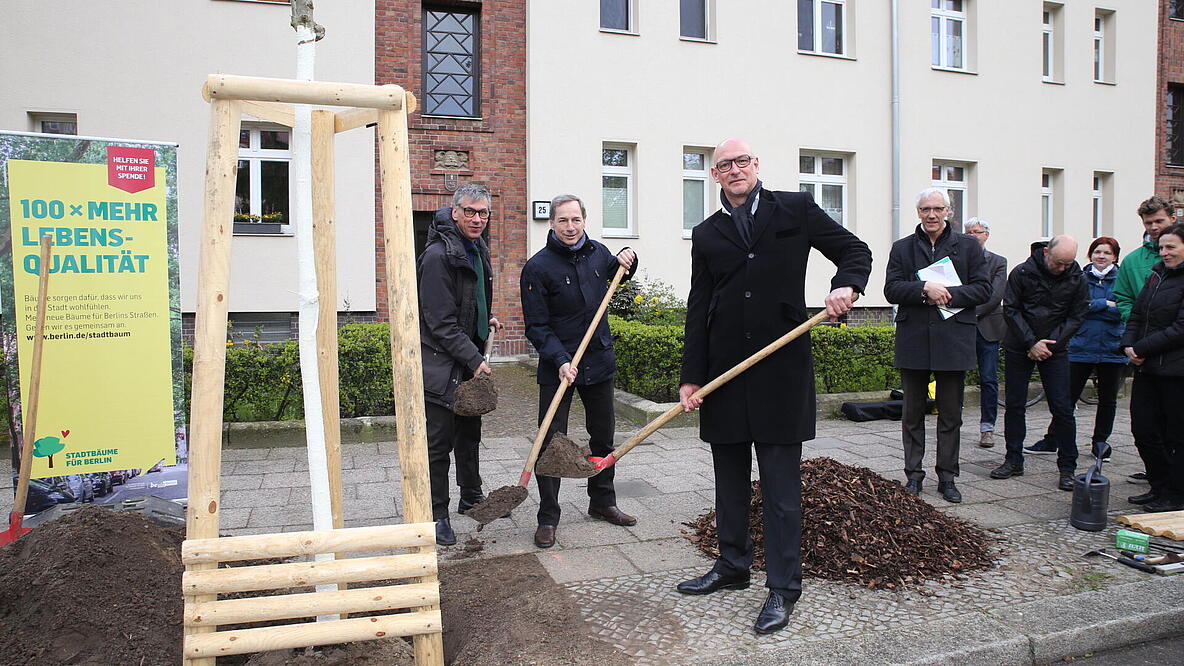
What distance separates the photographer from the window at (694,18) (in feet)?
47.2

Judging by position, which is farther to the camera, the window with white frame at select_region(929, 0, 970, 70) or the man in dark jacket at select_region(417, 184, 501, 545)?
the window with white frame at select_region(929, 0, 970, 70)

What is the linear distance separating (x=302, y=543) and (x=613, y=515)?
103 inches

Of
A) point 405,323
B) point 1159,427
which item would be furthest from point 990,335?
point 405,323

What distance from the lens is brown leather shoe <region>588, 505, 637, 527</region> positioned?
16.3ft

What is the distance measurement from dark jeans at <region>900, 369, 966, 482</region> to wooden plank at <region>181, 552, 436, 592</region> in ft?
13.1

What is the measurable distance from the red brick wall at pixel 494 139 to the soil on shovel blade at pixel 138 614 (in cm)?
943

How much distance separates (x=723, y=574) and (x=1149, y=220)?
4.47 meters

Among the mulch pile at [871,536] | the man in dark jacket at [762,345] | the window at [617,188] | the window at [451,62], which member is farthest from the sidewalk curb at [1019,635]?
the window at [451,62]

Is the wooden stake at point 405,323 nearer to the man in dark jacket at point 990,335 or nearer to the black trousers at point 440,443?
the black trousers at point 440,443

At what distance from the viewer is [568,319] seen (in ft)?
15.8

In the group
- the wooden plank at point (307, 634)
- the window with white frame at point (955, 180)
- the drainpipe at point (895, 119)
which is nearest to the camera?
the wooden plank at point (307, 634)

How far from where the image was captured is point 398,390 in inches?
111

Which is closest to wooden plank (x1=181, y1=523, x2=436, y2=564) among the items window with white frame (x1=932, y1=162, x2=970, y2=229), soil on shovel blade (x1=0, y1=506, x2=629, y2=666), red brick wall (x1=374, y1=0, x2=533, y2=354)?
soil on shovel blade (x1=0, y1=506, x2=629, y2=666)

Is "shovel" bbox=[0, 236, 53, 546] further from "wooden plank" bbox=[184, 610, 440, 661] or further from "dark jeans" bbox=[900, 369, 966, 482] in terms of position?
"dark jeans" bbox=[900, 369, 966, 482]
